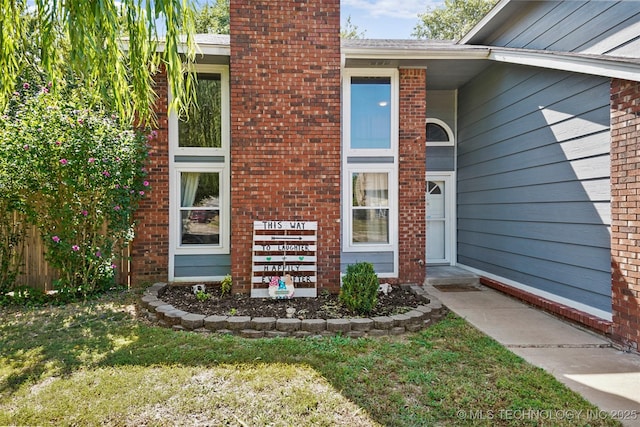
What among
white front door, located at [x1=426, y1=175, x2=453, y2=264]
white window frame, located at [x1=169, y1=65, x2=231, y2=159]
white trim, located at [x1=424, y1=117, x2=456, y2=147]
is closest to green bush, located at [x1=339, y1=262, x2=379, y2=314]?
white window frame, located at [x1=169, y1=65, x2=231, y2=159]

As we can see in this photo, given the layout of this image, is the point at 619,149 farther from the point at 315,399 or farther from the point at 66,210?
the point at 66,210

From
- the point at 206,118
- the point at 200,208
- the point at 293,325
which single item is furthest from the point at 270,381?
the point at 206,118

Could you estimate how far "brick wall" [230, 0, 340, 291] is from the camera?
5242 mm

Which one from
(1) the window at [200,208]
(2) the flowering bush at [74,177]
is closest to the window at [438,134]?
(1) the window at [200,208]

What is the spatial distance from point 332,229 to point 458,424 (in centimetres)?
336

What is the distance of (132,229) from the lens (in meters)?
5.71

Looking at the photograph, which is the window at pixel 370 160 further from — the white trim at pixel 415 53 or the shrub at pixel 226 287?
the shrub at pixel 226 287

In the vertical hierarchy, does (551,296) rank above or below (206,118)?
below

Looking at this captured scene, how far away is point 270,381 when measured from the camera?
9.38ft

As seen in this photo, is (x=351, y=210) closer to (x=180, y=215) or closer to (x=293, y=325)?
(x=293, y=325)

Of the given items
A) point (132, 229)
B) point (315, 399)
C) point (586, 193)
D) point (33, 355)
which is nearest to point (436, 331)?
point (315, 399)

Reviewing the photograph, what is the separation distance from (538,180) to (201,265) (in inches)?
213

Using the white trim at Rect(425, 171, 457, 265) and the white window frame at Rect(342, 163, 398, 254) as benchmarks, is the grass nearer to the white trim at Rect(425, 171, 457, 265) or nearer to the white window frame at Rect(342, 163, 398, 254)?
the white window frame at Rect(342, 163, 398, 254)

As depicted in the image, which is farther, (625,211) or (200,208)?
(200,208)
